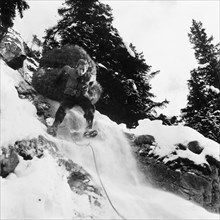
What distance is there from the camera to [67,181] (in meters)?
7.67

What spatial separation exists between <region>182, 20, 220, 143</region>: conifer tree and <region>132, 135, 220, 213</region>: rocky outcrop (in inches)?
301

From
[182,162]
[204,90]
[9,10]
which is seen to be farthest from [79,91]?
[204,90]

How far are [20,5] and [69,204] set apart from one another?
32.8 ft

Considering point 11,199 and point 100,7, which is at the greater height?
point 100,7

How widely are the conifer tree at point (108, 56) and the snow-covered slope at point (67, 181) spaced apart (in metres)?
5.00

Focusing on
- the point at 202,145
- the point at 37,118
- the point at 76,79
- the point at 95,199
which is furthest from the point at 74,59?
the point at 95,199

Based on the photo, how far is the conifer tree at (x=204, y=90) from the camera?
58.1 feet

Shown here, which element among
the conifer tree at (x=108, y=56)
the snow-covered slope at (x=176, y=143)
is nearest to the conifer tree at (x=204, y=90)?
the conifer tree at (x=108, y=56)

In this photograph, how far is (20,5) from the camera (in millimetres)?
14078

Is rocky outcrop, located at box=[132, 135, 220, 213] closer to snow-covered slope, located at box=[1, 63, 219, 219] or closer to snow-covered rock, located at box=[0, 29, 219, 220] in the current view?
snow-covered rock, located at box=[0, 29, 219, 220]

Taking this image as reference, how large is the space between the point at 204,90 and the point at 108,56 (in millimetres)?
6301

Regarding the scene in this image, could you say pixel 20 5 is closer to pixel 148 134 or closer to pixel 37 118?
pixel 37 118

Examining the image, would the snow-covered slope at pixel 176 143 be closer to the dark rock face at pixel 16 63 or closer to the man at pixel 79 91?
the man at pixel 79 91

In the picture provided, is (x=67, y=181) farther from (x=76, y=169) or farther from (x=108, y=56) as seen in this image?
(x=108, y=56)
